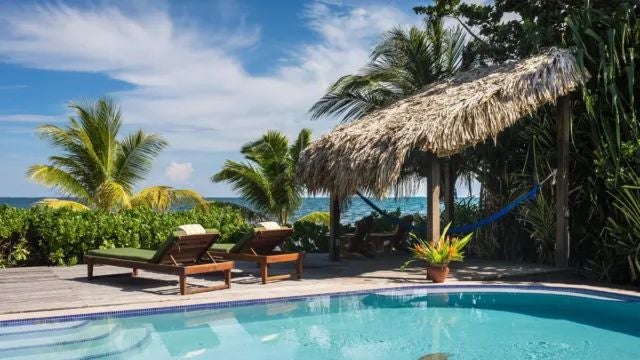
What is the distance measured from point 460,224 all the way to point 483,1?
6.42 metres

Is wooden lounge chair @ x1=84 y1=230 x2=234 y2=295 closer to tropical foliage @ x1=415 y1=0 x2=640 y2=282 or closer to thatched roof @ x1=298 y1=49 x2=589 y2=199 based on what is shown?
thatched roof @ x1=298 y1=49 x2=589 y2=199

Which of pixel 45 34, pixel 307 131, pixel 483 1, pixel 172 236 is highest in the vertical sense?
pixel 483 1

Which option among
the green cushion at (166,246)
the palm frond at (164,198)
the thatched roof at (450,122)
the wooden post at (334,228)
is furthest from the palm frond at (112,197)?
the green cushion at (166,246)

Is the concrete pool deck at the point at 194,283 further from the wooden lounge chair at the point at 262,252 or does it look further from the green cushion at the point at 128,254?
the green cushion at the point at 128,254

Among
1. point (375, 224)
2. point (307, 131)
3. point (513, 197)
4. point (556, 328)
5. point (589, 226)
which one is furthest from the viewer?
point (307, 131)

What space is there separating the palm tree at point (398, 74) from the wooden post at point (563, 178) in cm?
429

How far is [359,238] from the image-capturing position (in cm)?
1057

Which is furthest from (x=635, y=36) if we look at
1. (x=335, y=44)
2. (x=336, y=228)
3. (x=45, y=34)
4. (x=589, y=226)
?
(x=45, y=34)

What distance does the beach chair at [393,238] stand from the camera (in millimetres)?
11094

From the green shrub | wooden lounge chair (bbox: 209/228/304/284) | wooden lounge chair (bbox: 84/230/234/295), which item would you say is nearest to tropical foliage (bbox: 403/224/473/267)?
wooden lounge chair (bbox: 209/228/304/284)

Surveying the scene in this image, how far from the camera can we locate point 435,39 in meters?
12.7

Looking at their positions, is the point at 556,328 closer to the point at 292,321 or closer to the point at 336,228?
the point at 292,321

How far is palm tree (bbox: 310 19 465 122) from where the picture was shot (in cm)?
1269

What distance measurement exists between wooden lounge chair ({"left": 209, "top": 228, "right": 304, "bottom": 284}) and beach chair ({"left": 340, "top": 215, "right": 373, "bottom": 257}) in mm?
2324
